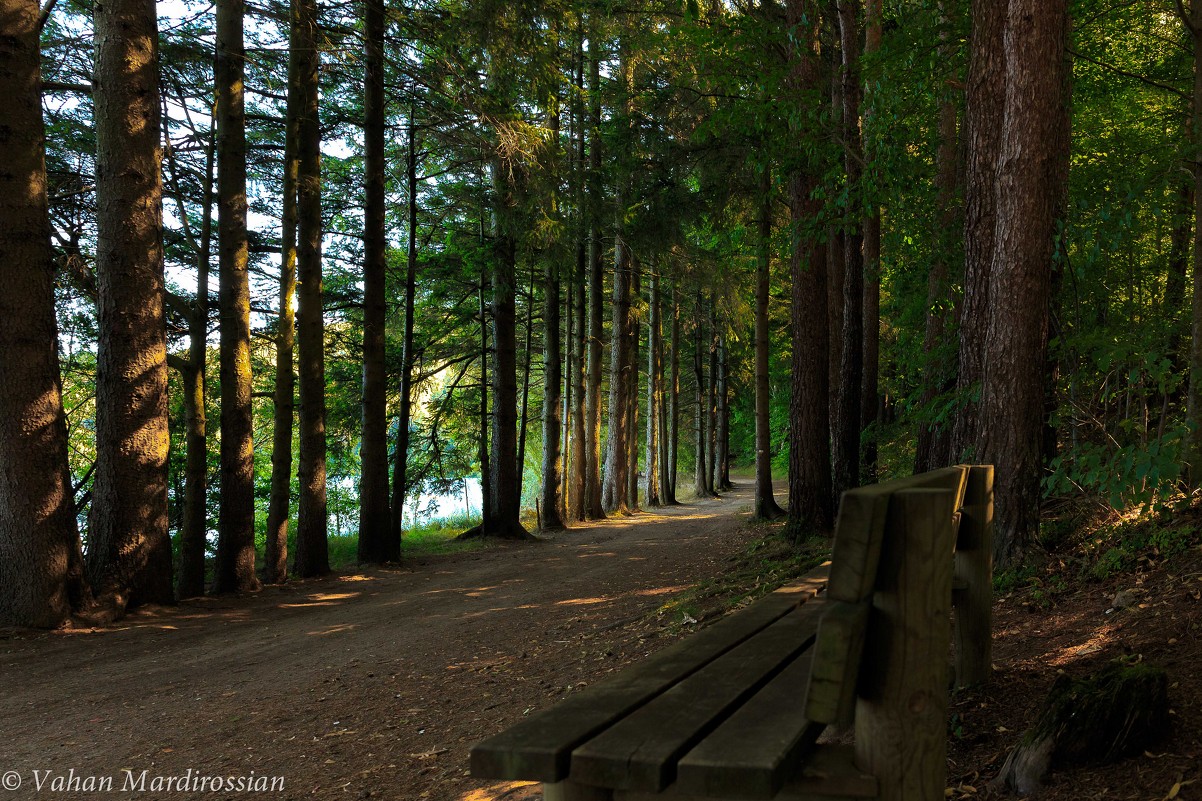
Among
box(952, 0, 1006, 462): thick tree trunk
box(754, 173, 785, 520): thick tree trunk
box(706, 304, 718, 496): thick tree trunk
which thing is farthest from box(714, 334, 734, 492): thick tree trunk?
box(952, 0, 1006, 462): thick tree trunk

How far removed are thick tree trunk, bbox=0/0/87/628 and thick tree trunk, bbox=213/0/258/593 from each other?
2.46 meters

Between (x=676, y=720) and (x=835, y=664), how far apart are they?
52 cm

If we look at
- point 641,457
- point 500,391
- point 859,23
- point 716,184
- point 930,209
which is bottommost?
point 641,457

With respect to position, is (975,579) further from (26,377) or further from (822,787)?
(26,377)

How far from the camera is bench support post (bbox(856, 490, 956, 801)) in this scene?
76.1 inches

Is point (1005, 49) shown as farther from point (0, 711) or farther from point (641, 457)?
point (641, 457)

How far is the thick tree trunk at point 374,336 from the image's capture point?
1295cm

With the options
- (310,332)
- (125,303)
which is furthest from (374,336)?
(125,303)

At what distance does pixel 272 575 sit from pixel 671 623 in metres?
7.32

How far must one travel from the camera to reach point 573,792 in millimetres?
1896

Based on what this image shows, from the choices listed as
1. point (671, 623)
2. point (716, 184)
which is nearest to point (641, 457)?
point (716, 184)

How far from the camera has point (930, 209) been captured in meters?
9.15

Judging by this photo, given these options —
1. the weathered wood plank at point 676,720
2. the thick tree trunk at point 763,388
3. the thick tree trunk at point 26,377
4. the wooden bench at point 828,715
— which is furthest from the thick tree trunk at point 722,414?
the wooden bench at point 828,715

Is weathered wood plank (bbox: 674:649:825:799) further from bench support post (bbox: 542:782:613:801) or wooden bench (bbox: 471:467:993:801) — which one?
bench support post (bbox: 542:782:613:801)
